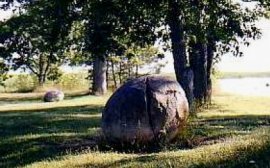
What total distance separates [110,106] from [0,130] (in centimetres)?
692

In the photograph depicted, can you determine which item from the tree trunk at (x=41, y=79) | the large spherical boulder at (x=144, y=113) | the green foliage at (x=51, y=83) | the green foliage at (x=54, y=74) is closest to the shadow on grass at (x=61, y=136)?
the large spherical boulder at (x=144, y=113)

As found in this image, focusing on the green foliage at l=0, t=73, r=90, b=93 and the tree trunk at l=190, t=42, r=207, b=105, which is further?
the green foliage at l=0, t=73, r=90, b=93

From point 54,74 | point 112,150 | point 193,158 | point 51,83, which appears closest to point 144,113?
point 112,150

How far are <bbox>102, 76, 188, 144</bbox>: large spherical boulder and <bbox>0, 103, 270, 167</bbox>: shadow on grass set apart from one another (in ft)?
1.84

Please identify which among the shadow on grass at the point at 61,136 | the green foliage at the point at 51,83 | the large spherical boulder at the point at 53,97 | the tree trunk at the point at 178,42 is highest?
the tree trunk at the point at 178,42

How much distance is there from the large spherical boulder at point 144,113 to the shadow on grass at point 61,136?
0.56m

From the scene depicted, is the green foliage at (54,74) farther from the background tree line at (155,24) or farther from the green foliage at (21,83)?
the background tree line at (155,24)

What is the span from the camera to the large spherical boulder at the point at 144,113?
572 inches

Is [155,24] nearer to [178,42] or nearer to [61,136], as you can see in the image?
[178,42]

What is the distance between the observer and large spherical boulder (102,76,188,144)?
1454 cm

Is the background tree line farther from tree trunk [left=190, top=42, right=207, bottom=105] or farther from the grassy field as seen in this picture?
the grassy field

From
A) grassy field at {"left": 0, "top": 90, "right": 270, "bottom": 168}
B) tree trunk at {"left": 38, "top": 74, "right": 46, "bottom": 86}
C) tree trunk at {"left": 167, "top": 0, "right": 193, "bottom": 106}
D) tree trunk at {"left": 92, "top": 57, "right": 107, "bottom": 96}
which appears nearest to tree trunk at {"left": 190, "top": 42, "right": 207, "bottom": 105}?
tree trunk at {"left": 167, "top": 0, "right": 193, "bottom": 106}

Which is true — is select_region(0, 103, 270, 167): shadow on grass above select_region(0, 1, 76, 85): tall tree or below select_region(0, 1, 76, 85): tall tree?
below

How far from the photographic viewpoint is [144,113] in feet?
47.6
